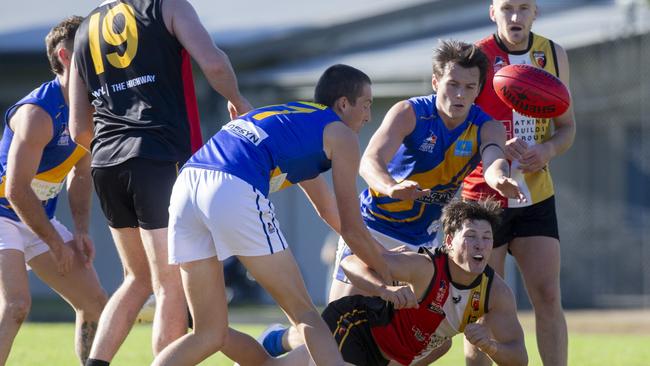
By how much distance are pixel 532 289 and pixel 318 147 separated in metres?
1.97

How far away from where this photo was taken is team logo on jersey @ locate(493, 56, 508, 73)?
272 inches

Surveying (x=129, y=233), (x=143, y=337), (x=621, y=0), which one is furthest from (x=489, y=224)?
(x=621, y=0)

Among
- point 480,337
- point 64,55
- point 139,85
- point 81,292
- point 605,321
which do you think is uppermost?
point 64,55

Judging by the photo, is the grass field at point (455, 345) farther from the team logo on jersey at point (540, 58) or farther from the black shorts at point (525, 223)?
the team logo on jersey at point (540, 58)

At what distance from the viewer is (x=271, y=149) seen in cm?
555

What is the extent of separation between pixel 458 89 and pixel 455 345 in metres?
5.03

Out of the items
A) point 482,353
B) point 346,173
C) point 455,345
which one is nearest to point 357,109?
point 346,173

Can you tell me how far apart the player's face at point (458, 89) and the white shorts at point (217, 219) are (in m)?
1.40

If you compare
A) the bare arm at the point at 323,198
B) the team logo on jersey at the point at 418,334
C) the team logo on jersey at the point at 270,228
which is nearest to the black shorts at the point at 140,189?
the team logo on jersey at the point at 270,228

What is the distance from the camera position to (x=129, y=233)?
606 centimetres

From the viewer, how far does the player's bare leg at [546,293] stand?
6797 millimetres

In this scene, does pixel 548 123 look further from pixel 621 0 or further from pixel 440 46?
pixel 621 0

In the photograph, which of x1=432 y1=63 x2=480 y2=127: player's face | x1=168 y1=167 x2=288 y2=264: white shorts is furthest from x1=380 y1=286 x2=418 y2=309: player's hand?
x1=432 y1=63 x2=480 y2=127: player's face

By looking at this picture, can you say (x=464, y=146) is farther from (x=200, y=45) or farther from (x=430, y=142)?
(x=200, y=45)
